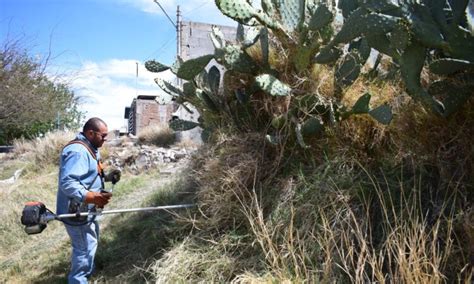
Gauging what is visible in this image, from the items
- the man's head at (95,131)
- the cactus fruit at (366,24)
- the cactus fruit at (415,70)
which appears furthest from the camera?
the man's head at (95,131)

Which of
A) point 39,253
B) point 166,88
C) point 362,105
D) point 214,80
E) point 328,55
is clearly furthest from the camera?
point 39,253

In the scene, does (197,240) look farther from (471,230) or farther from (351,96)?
(471,230)

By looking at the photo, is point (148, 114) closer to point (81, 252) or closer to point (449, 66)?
point (81, 252)

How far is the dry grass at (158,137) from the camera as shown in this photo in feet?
52.6

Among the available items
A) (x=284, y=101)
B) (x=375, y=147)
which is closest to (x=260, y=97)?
(x=284, y=101)

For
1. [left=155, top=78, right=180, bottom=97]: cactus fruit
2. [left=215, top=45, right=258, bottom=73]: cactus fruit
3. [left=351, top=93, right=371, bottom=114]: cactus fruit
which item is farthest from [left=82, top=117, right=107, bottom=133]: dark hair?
[left=351, top=93, right=371, bottom=114]: cactus fruit

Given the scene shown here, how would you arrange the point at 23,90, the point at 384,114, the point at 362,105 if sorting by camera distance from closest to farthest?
the point at 384,114, the point at 362,105, the point at 23,90

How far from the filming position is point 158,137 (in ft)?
53.9

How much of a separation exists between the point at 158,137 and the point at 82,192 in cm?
1184

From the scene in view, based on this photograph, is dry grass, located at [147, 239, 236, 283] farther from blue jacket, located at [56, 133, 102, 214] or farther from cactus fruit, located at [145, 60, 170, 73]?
cactus fruit, located at [145, 60, 170, 73]

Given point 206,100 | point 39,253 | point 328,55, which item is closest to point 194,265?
point 206,100

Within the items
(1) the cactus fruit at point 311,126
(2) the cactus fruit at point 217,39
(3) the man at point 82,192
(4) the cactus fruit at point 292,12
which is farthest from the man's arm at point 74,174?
(4) the cactus fruit at point 292,12

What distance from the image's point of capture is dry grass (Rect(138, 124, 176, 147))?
1605 centimetres

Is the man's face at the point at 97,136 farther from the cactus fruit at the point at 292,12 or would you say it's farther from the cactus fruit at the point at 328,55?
the cactus fruit at the point at 328,55
